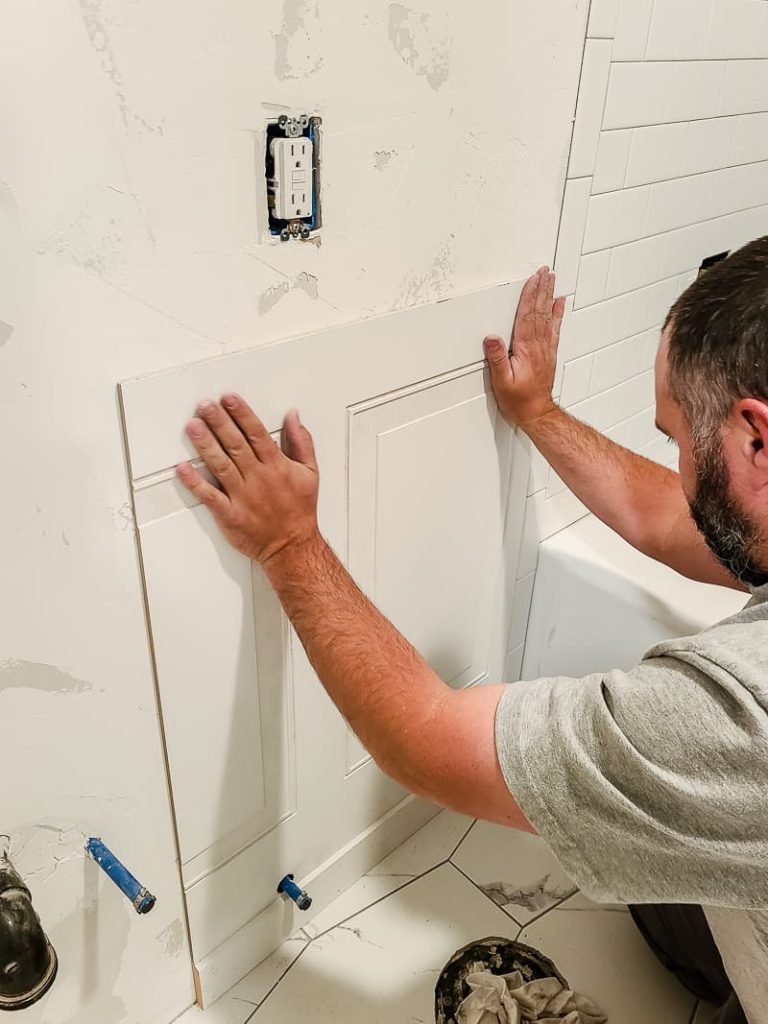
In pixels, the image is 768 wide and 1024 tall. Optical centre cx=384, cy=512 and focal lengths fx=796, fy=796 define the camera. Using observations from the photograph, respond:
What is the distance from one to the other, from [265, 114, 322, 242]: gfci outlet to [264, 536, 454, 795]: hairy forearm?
380 mm

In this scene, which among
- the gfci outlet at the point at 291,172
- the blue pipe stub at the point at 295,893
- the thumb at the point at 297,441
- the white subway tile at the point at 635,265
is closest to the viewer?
the gfci outlet at the point at 291,172

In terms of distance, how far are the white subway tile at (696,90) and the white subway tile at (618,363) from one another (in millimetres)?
402

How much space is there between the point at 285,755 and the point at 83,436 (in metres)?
0.64

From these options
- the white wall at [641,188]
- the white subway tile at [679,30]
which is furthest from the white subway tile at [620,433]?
the white subway tile at [679,30]

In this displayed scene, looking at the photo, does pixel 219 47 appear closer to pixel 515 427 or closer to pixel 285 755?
pixel 515 427

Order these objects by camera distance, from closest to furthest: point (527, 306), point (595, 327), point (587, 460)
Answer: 1. point (527, 306)
2. point (587, 460)
3. point (595, 327)

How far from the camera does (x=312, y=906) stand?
1.45 meters

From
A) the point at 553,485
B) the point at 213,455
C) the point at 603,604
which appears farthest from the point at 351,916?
the point at 213,455

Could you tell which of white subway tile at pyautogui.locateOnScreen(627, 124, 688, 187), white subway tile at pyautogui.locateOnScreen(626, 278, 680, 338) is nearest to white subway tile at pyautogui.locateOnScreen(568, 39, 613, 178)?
white subway tile at pyautogui.locateOnScreen(627, 124, 688, 187)

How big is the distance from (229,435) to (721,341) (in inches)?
21.1

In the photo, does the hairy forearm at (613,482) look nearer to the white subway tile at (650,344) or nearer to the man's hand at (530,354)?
the man's hand at (530,354)

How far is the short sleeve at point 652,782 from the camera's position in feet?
→ 2.35

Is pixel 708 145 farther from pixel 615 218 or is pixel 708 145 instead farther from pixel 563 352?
pixel 563 352

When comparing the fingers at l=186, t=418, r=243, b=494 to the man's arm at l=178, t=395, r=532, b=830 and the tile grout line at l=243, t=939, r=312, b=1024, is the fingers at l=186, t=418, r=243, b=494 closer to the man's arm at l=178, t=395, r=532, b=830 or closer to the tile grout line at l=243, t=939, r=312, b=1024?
the man's arm at l=178, t=395, r=532, b=830
